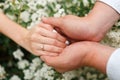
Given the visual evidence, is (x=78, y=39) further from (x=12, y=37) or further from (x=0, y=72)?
(x=0, y=72)

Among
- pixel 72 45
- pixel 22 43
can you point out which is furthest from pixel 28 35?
pixel 72 45

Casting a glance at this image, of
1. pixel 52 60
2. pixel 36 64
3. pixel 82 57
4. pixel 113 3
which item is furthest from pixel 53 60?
pixel 113 3

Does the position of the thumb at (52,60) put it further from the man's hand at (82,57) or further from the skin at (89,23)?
the skin at (89,23)

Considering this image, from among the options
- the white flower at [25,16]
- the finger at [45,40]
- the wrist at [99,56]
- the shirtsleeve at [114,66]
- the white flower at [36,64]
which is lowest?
the shirtsleeve at [114,66]

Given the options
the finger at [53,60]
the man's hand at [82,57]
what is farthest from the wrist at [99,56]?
the finger at [53,60]

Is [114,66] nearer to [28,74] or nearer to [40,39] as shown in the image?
[40,39]

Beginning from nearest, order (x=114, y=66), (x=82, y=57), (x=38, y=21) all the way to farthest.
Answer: (x=114, y=66)
(x=82, y=57)
(x=38, y=21)

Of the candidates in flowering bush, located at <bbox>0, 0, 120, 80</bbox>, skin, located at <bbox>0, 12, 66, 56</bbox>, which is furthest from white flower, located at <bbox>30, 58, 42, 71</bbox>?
skin, located at <bbox>0, 12, 66, 56</bbox>

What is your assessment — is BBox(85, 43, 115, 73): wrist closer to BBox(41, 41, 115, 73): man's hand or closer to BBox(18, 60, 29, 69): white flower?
BBox(41, 41, 115, 73): man's hand
